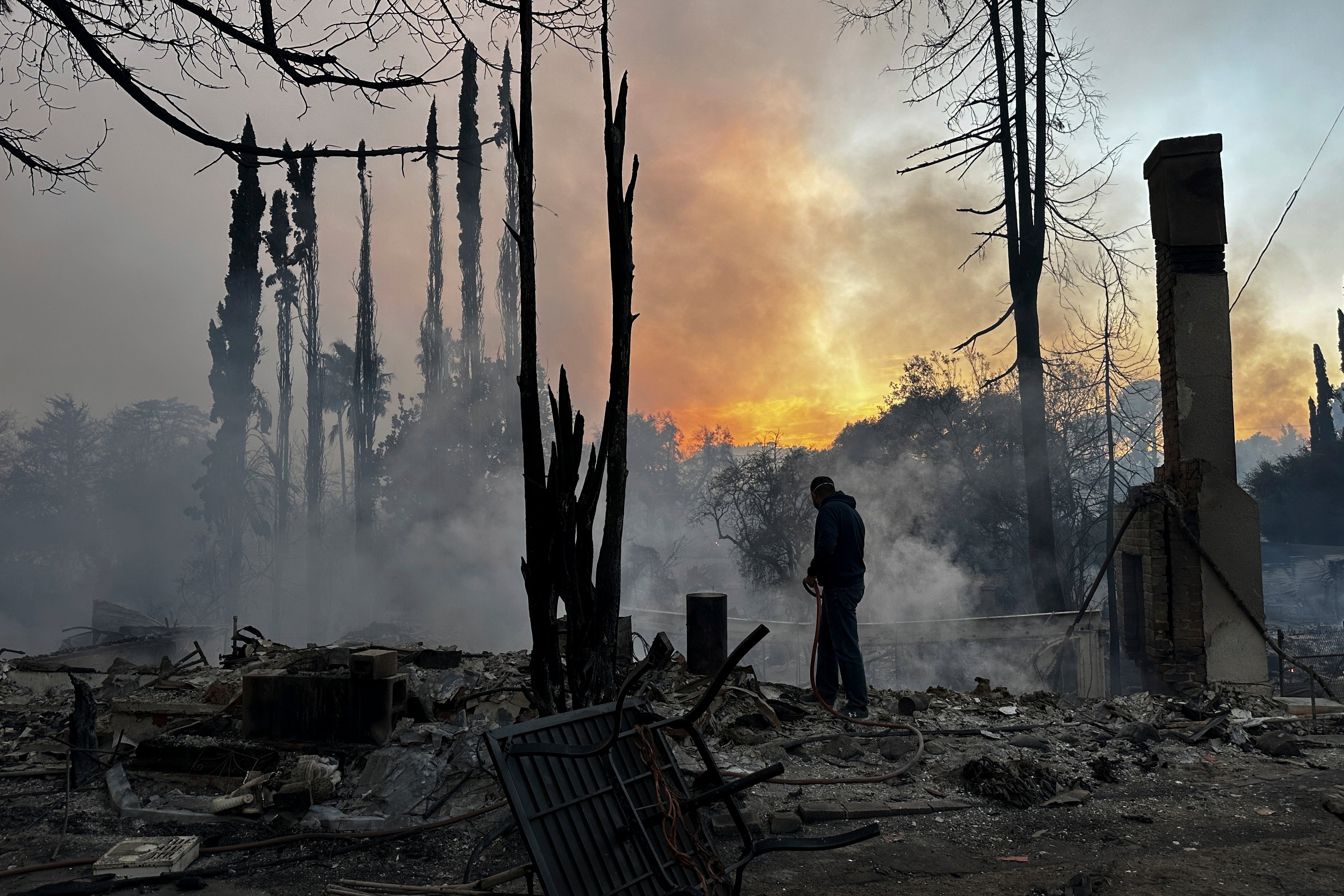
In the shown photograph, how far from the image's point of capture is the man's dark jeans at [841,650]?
6.05m

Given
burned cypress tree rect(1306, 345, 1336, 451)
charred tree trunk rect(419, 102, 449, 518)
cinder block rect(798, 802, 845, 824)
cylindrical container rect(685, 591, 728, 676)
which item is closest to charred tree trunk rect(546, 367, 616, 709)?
cinder block rect(798, 802, 845, 824)

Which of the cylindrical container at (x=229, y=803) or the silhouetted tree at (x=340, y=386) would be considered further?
the silhouetted tree at (x=340, y=386)

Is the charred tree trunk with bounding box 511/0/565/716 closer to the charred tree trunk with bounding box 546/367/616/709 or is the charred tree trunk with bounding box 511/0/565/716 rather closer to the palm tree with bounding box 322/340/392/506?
the charred tree trunk with bounding box 546/367/616/709

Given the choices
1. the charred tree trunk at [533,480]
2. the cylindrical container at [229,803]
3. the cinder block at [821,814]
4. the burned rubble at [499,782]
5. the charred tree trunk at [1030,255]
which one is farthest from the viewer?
the charred tree trunk at [1030,255]

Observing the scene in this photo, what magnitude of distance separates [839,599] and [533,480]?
150 inches

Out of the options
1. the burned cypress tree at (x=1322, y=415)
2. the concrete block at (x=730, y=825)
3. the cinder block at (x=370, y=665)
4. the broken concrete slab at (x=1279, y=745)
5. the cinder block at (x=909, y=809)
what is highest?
the burned cypress tree at (x=1322, y=415)

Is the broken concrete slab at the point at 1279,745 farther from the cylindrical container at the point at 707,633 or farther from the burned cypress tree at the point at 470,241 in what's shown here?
the burned cypress tree at the point at 470,241

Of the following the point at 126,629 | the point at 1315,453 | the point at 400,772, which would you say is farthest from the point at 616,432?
the point at 1315,453

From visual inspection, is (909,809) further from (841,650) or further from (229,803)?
(229,803)

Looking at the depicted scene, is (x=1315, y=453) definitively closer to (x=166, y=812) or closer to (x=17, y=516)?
(x=166, y=812)

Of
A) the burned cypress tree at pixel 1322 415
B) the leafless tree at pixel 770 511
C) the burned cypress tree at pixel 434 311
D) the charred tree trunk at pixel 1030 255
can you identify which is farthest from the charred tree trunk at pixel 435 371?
the burned cypress tree at pixel 1322 415

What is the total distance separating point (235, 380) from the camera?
30516 mm

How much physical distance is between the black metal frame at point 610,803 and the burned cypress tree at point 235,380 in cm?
3349

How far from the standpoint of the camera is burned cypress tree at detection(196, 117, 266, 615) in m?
30.2
